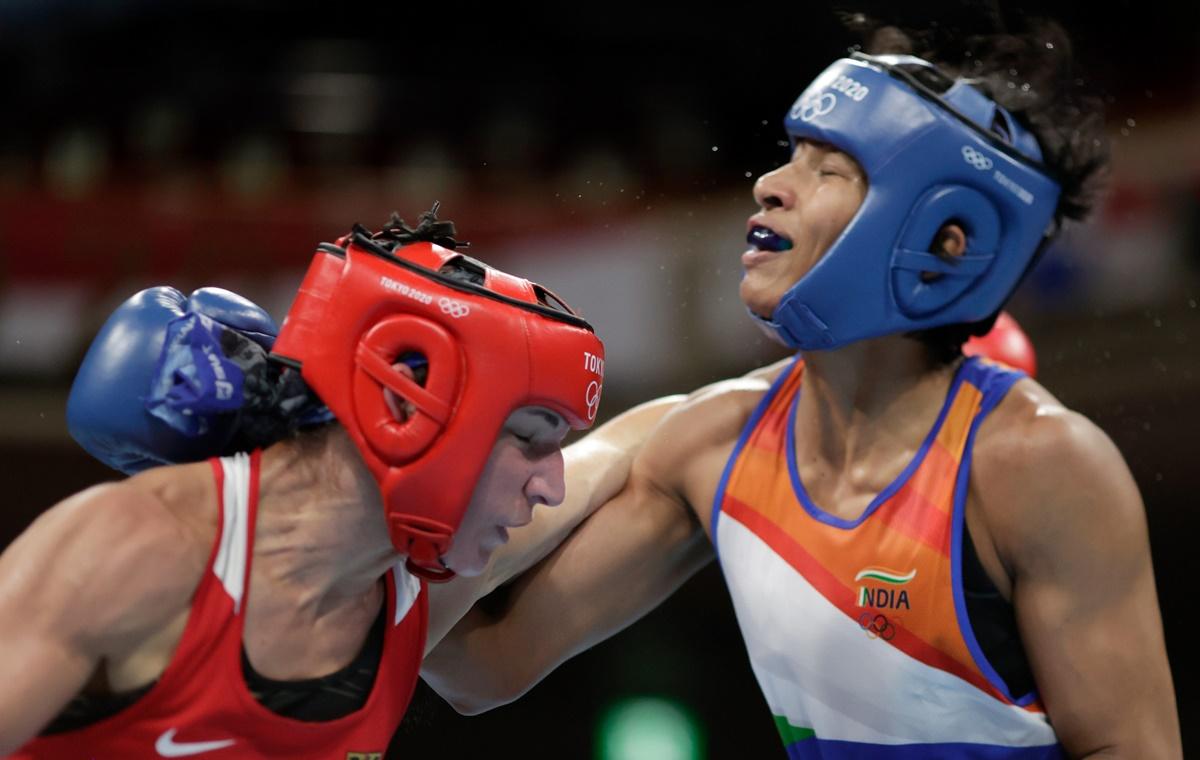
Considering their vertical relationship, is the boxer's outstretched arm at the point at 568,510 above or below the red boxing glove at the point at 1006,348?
below

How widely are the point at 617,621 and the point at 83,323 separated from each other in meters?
3.41

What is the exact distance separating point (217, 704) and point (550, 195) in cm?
417

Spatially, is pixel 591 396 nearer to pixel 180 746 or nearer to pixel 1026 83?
pixel 180 746

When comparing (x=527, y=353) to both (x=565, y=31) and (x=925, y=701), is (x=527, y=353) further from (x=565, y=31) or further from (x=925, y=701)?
(x=565, y=31)

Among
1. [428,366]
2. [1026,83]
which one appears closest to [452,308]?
[428,366]

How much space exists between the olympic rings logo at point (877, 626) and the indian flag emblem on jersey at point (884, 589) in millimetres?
19

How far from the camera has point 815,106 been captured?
2.55 m

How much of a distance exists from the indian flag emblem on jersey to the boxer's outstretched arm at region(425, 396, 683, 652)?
0.55m

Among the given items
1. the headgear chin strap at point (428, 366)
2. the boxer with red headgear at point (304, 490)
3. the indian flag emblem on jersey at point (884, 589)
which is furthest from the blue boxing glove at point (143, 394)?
the indian flag emblem on jersey at point (884, 589)

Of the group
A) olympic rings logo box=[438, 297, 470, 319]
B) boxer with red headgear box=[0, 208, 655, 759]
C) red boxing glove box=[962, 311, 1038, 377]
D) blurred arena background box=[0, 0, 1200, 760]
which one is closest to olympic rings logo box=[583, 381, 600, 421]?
boxer with red headgear box=[0, 208, 655, 759]

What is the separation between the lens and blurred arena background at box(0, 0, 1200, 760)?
4812 mm

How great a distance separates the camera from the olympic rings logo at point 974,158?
2465 mm

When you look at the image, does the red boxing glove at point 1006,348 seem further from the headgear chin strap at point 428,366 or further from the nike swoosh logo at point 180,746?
the nike swoosh logo at point 180,746

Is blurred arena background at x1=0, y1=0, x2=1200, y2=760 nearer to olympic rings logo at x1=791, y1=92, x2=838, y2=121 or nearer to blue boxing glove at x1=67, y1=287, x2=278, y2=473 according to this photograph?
olympic rings logo at x1=791, y1=92, x2=838, y2=121
